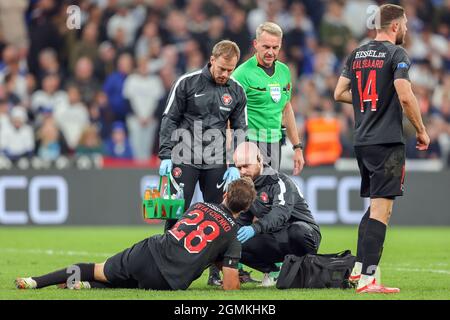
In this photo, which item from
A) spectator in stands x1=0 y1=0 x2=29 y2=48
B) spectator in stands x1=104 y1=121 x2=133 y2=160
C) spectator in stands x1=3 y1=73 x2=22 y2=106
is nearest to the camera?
spectator in stands x1=104 y1=121 x2=133 y2=160

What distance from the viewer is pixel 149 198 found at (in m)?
9.68

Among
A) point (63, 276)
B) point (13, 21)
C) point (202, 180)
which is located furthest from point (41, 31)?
point (63, 276)

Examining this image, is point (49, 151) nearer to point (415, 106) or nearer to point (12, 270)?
point (12, 270)

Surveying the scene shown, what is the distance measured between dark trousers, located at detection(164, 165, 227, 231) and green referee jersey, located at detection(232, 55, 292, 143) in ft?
2.48

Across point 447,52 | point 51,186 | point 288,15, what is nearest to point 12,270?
point 51,186

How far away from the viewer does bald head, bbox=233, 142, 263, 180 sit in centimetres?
1002

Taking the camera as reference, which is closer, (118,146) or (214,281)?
(214,281)

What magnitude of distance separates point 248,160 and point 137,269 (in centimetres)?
161

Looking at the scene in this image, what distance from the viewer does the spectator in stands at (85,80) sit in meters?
20.1

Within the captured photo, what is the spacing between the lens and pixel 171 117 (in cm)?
1020

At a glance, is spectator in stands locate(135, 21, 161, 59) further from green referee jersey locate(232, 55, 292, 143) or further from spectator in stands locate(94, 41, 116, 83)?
green referee jersey locate(232, 55, 292, 143)

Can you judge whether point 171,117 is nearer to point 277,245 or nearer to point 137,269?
point 277,245

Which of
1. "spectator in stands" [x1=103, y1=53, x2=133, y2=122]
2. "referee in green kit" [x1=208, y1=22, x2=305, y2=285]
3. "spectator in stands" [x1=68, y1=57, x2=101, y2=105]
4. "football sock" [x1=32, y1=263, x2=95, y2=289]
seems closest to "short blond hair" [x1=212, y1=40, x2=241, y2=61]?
"referee in green kit" [x1=208, y1=22, x2=305, y2=285]

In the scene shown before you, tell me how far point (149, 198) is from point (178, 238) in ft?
2.59
